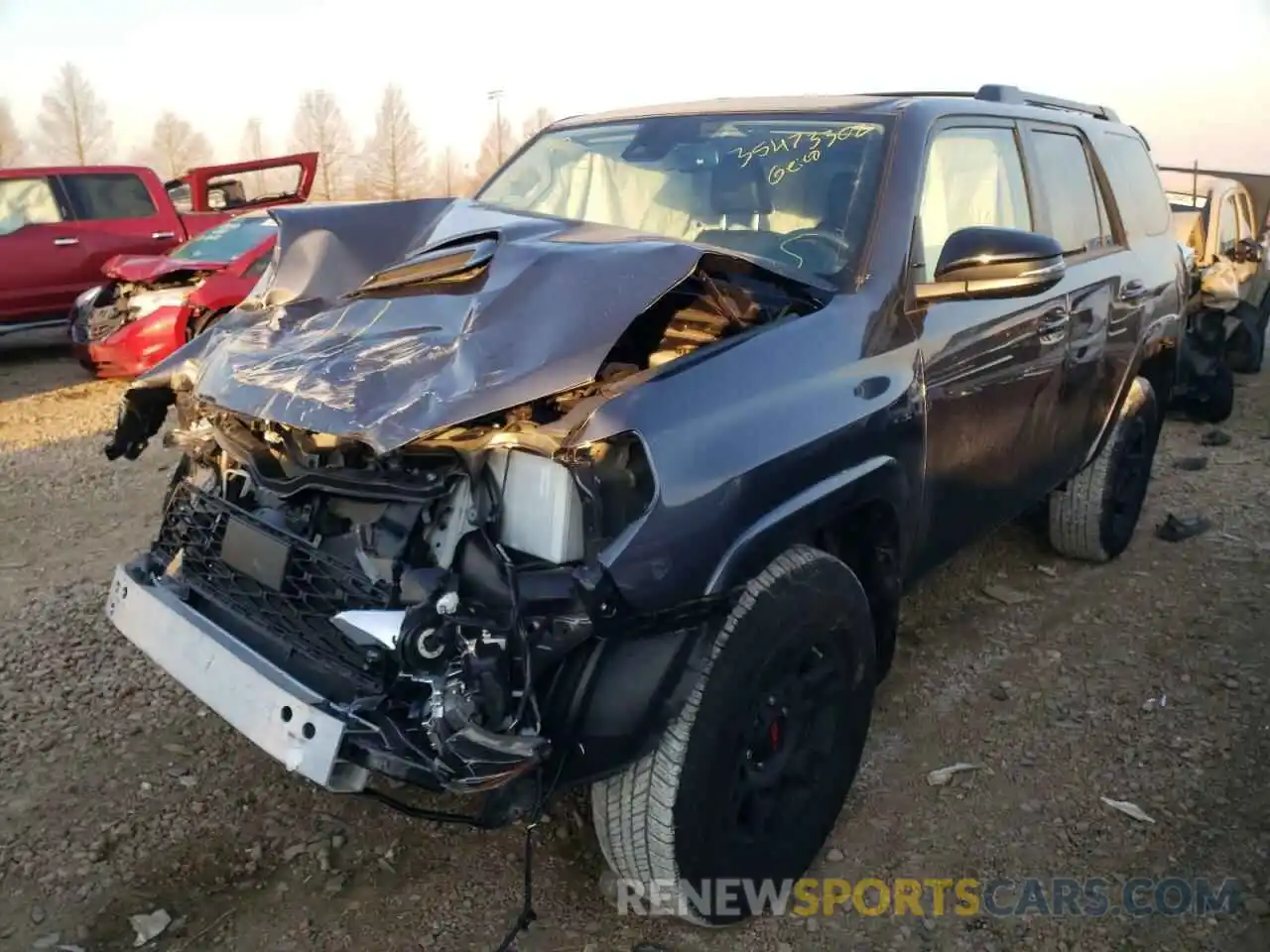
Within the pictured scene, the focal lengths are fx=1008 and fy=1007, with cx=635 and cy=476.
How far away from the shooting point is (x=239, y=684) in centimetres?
219

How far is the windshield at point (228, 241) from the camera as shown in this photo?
889 centimetres

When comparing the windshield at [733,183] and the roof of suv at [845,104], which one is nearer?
the windshield at [733,183]

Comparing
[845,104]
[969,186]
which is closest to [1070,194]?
[969,186]

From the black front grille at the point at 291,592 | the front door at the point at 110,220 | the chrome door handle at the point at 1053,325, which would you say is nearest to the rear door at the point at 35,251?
the front door at the point at 110,220

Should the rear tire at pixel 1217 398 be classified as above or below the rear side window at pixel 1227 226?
below

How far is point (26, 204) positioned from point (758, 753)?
406 inches

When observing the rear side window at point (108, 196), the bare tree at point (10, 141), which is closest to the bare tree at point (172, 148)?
the bare tree at point (10, 141)

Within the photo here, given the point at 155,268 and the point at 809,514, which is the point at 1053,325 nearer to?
the point at 809,514

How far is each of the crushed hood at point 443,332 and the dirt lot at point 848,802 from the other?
4.01 feet

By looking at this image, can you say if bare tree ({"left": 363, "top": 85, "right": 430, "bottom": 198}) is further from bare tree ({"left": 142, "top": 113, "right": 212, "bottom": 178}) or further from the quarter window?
the quarter window

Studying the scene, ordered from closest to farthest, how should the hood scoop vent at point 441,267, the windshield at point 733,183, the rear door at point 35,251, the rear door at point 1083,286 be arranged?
the hood scoop vent at point 441,267
the windshield at point 733,183
the rear door at point 1083,286
the rear door at point 35,251

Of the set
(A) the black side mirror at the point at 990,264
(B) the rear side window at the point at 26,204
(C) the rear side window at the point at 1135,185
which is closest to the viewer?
(A) the black side mirror at the point at 990,264

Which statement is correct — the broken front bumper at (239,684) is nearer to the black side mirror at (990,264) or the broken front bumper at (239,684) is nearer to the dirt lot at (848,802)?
the dirt lot at (848,802)

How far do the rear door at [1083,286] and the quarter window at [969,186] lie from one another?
17cm
